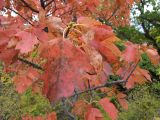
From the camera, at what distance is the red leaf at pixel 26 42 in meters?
1.04

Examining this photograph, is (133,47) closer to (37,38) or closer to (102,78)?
(102,78)

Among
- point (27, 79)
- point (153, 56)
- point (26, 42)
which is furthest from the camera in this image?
point (27, 79)

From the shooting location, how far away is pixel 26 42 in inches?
41.5

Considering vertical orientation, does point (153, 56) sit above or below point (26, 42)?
below

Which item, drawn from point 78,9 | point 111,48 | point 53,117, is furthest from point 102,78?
point 78,9

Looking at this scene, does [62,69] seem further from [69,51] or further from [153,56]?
[153,56]

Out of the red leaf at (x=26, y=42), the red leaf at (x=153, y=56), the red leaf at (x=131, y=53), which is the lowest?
the red leaf at (x=153, y=56)

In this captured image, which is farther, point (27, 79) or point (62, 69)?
point (27, 79)

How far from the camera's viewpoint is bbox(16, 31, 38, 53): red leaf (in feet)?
3.42

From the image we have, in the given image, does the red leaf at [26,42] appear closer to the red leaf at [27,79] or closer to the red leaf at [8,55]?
the red leaf at [8,55]

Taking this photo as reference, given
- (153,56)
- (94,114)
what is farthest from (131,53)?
(94,114)

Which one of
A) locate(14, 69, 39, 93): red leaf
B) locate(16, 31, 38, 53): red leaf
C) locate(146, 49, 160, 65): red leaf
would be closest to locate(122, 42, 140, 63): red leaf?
locate(146, 49, 160, 65): red leaf

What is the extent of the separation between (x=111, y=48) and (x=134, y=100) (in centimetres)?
646

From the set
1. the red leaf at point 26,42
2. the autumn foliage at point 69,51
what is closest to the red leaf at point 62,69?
the autumn foliage at point 69,51
